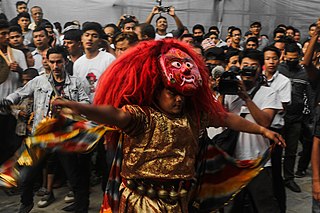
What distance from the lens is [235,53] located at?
5.27m

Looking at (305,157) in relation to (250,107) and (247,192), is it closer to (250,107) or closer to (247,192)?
(247,192)

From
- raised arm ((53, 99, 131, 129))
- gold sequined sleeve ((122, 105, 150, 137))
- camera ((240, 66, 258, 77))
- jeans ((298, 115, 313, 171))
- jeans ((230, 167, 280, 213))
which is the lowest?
jeans ((298, 115, 313, 171))

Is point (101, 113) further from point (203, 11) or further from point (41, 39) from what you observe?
point (203, 11)

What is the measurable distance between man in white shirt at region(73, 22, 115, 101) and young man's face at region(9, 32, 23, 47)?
3.50 ft

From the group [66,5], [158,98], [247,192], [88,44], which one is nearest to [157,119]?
[158,98]

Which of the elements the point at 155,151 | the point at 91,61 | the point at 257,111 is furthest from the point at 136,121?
the point at 91,61

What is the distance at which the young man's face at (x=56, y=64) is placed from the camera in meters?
4.46

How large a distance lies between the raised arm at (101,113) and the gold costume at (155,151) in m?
0.06

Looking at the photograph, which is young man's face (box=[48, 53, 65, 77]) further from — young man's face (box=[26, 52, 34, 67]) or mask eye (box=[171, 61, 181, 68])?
mask eye (box=[171, 61, 181, 68])

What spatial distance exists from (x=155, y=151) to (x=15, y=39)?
408 cm

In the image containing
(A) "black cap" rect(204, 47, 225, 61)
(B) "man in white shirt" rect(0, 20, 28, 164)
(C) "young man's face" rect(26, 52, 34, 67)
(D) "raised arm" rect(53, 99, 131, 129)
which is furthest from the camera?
(C) "young man's face" rect(26, 52, 34, 67)

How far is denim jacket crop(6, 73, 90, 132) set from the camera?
441 centimetres

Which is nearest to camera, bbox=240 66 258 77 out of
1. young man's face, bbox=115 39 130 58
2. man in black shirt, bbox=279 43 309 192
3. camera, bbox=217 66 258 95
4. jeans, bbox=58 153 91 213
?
camera, bbox=217 66 258 95

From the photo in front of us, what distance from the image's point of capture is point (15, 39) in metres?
5.95
